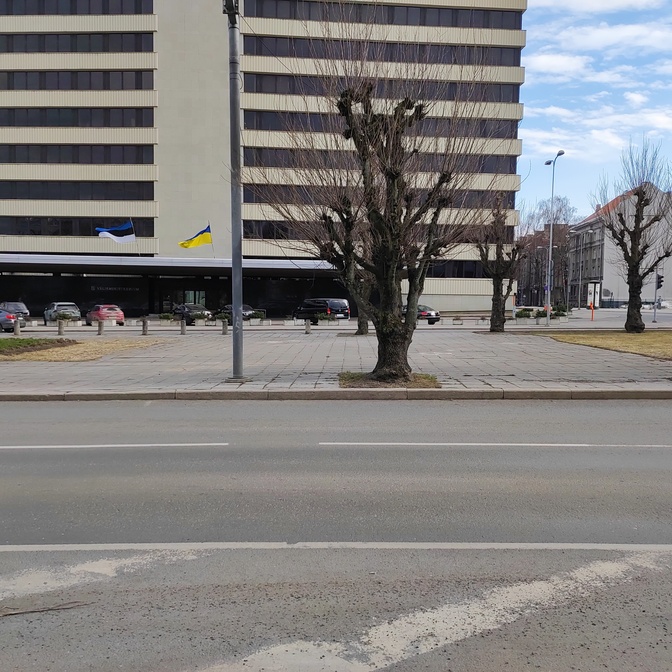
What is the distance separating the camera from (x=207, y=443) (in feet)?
24.8

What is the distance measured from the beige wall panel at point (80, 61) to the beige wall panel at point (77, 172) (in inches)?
312

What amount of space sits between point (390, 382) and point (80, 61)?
49557mm

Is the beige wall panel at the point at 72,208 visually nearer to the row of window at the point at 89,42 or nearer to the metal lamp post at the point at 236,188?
the row of window at the point at 89,42

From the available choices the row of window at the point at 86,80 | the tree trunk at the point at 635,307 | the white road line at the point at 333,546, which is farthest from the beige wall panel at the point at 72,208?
the white road line at the point at 333,546

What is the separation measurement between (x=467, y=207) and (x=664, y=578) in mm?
10710

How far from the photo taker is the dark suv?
136 ft

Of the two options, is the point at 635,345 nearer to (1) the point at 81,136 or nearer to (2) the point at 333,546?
(2) the point at 333,546

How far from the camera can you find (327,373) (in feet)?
46.5

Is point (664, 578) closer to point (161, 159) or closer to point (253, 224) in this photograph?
point (253, 224)

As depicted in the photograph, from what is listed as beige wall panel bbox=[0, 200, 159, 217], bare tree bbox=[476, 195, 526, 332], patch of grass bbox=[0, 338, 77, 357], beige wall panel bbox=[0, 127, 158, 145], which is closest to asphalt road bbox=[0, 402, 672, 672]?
patch of grass bbox=[0, 338, 77, 357]

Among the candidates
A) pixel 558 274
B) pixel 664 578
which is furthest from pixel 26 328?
pixel 558 274

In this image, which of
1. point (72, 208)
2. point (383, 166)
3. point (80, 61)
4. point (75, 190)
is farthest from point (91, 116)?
point (383, 166)

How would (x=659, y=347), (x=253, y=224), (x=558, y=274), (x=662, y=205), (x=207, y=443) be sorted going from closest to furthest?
1. (x=207, y=443)
2. (x=659, y=347)
3. (x=662, y=205)
4. (x=253, y=224)
5. (x=558, y=274)

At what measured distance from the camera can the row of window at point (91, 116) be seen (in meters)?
50.4
